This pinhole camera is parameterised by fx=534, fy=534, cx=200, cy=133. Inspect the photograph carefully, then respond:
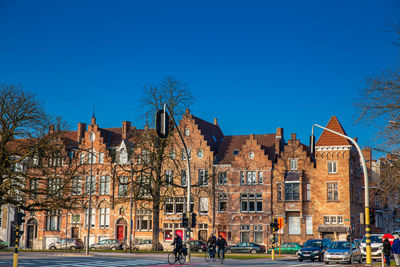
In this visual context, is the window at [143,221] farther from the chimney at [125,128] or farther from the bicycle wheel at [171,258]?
the bicycle wheel at [171,258]

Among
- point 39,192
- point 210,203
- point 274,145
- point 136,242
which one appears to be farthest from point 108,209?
point 39,192

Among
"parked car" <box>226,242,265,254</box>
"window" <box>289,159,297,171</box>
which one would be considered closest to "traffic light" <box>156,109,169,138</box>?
"parked car" <box>226,242,265,254</box>

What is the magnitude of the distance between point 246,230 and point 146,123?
1970 centimetres

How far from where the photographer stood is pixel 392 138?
26344mm

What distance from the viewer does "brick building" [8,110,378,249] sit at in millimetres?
61000

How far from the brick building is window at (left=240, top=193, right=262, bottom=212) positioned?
12 centimetres

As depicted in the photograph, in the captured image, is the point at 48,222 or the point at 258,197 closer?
the point at 258,197

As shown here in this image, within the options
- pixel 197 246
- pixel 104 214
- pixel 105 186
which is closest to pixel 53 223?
pixel 104 214

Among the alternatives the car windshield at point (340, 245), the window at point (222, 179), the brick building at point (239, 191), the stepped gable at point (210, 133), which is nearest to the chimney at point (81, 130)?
the brick building at point (239, 191)

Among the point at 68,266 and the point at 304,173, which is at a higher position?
the point at 304,173

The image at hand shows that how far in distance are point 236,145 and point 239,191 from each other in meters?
7.38

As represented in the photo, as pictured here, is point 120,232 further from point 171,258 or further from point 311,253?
point 171,258

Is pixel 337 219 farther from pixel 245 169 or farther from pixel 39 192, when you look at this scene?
pixel 39 192

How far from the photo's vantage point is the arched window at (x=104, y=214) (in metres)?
69.4
